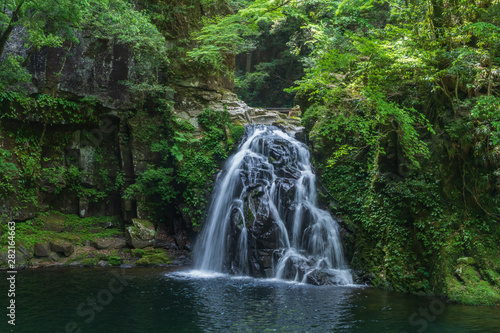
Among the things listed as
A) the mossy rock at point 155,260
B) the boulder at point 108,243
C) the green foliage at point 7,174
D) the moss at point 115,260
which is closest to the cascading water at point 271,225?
the mossy rock at point 155,260

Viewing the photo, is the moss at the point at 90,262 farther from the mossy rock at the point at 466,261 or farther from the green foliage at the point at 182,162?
the mossy rock at the point at 466,261

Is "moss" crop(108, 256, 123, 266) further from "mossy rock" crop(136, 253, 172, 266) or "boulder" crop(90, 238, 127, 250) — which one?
"boulder" crop(90, 238, 127, 250)

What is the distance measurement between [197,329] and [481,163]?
765 cm

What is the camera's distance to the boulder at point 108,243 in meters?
13.2

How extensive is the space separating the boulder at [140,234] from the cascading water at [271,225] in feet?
6.51

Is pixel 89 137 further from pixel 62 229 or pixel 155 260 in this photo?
pixel 155 260

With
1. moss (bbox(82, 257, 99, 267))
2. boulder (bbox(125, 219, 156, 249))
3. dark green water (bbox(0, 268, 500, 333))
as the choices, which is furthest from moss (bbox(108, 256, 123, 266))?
dark green water (bbox(0, 268, 500, 333))

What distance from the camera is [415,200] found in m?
9.78

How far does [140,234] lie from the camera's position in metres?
13.4

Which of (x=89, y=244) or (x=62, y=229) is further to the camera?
(x=62, y=229)

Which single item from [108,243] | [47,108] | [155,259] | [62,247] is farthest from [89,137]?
[155,259]

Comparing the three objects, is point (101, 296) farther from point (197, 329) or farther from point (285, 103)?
point (285, 103)

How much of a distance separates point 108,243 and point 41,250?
7.18ft

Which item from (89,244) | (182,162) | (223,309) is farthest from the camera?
(182,162)
